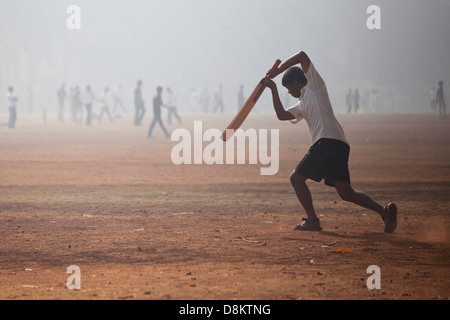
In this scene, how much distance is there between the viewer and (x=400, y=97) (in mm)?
81375

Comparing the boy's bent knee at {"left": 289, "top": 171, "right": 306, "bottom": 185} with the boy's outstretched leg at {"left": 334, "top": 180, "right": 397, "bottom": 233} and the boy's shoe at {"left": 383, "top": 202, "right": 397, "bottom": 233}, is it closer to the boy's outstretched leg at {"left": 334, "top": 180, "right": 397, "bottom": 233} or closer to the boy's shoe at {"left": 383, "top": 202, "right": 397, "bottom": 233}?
the boy's outstretched leg at {"left": 334, "top": 180, "right": 397, "bottom": 233}

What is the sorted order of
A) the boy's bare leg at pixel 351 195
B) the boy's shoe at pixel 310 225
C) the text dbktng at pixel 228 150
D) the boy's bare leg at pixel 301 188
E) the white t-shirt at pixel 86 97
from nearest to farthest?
the boy's bare leg at pixel 351 195 < the boy's bare leg at pixel 301 188 < the boy's shoe at pixel 310 225 < the text dbktng at pixel 228 150 < the white t-shirt at pixel 86 97

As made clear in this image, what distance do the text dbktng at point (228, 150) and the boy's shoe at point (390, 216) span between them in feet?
24.5

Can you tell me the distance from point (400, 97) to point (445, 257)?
250 ft

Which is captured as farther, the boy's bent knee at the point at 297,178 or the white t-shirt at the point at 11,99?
the white t-shirt at the point at 11,99

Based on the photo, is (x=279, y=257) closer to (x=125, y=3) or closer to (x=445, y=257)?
(x=445, y=257)

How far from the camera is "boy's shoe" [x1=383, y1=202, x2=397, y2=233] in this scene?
8219 mm

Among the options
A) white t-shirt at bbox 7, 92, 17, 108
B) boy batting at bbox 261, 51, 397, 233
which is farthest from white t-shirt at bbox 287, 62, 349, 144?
white t-shirt at bbox 7, 92, 17, 108

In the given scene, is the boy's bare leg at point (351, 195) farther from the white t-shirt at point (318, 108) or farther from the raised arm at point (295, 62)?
the raised arm at point (295, 62)

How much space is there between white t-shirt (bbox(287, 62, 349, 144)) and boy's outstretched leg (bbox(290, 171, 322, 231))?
487 millimetres

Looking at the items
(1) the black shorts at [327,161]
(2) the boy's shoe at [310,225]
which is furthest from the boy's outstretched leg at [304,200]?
(1) the black shorts at [327,161]

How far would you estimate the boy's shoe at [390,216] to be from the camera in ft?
27.0

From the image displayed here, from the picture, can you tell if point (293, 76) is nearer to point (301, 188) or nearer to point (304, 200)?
point (301, 188)
